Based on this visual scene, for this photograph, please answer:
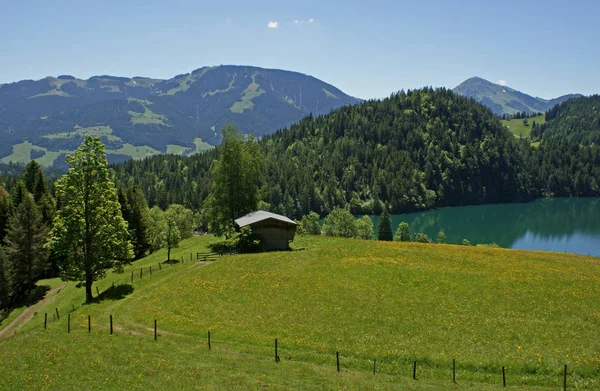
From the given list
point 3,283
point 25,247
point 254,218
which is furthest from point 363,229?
point 3,283

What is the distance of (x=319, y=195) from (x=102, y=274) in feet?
513

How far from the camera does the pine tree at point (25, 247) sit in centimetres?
6194

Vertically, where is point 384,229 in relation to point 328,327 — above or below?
below

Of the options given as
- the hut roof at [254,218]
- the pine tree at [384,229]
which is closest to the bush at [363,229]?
the pine tree at [384,229]

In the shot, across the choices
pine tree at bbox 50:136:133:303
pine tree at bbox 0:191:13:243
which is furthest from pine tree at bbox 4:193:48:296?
pine tree at bbox 50:136:133:303

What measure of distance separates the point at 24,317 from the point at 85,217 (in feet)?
56.1

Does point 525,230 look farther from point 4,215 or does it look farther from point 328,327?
point 4,215

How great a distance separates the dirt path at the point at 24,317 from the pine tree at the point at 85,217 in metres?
8.01

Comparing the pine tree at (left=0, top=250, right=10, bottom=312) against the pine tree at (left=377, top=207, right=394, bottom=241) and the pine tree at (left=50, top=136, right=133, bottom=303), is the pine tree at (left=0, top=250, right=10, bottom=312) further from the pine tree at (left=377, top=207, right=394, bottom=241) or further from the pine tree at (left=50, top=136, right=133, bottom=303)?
the pine tree at (left=377, top=207, right=394, bottom=241)

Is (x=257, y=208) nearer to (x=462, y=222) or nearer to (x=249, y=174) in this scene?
(x=249, y=174)

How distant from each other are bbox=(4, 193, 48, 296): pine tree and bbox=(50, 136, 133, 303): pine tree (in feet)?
73.6

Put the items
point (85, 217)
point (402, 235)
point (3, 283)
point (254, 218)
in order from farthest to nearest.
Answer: point (402, 235)
point (254, 218)
point (3, 283)
point (85, 217)

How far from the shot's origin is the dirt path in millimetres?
44572

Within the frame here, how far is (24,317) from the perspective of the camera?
49.9 meters
